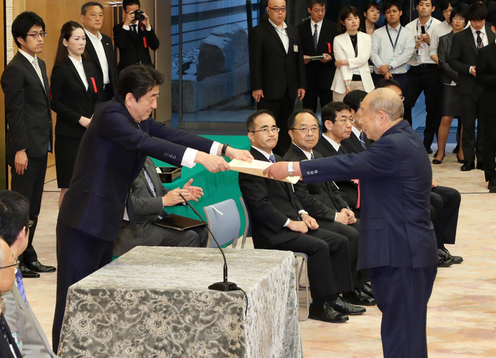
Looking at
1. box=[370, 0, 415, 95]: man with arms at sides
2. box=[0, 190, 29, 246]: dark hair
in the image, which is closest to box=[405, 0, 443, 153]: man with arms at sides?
box=[370, 0, 415, 95]: man with arms at sides

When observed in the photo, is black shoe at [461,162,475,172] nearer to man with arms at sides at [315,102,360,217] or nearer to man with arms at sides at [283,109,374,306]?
man with arms at sides at [315,102,360,217]

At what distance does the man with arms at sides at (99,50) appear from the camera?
6074mm

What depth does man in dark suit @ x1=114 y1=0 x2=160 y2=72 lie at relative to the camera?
307 inches

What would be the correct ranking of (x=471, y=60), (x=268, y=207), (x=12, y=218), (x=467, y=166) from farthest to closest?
(x=467, y=166)
(x=471, y=60)
(x=268, y=207)
(x=12, y=218)

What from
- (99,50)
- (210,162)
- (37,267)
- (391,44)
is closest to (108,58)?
(99,50)

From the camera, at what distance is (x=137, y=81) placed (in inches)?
126

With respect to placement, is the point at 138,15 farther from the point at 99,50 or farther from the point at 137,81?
the point at 137,81

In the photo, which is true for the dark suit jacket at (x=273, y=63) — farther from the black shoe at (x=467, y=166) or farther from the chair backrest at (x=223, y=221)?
the chair backrest at (x=223, y=221)

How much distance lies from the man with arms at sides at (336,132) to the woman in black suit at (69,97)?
5.65 feet

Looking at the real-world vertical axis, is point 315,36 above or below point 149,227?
above

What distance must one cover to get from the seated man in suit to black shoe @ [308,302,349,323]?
79 cm

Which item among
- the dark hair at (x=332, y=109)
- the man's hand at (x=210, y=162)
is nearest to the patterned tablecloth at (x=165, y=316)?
the man's hand at (x=210, y=162)

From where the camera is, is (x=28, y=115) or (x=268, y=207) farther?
(x=28, y=115)

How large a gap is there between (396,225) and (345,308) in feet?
4.64
